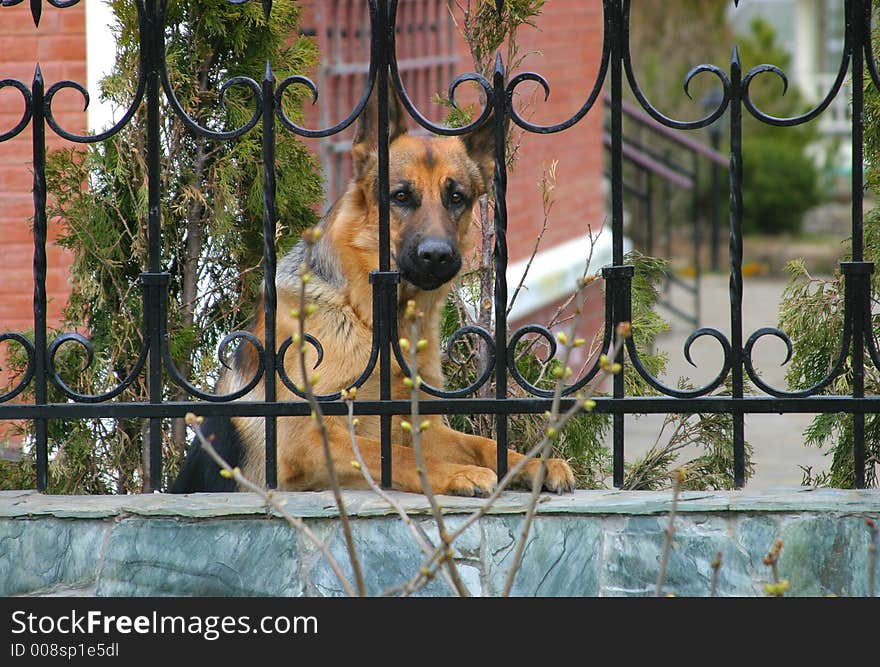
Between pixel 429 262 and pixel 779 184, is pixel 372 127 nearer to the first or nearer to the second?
pixel 429 262

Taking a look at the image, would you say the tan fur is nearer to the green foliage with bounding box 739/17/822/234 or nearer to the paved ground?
the paved ground

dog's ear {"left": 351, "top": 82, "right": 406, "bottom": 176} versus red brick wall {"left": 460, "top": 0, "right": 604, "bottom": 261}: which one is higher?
red brick wall {"left": 460, "top": 0, "right": 604, "bottom": 261}

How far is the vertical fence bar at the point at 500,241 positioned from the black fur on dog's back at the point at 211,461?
92 centimetres

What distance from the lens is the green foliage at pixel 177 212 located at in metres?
4.18

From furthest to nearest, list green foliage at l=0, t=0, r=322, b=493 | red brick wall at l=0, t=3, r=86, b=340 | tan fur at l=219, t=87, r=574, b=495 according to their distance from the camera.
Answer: red brick wall at l=0, t=3, r=86, b=340
green foliage at l=0, t=0, r=322, b=493
tan fur at l=219, t=87, r=574, b=495

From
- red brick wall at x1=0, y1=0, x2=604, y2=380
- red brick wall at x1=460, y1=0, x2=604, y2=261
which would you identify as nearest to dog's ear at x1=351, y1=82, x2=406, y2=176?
red brick wall at x1=0, y1=0, x2=604, y2=380

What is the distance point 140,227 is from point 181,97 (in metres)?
0.48

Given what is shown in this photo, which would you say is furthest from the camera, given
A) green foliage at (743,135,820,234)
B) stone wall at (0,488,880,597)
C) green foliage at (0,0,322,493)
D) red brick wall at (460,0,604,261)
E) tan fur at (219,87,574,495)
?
green foliage at (743,135,820,234)

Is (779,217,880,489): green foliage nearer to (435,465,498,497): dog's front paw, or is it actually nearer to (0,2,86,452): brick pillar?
(435,465,498,497): dog's front paw

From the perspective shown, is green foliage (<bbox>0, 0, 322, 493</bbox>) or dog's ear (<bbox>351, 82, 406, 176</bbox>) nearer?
dog's ear (<bbox>351, 82, 406, 176</bbox>)

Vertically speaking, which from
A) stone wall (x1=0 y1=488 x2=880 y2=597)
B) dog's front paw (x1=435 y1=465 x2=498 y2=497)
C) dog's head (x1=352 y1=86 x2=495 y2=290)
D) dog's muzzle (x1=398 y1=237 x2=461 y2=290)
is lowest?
stone wall (x1=0 y1=488 x2=880 y2=597)

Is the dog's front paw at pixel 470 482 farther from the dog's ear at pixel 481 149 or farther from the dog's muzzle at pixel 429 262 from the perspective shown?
the dog's ear at pixel 481 149

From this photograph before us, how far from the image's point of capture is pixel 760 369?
938 cm

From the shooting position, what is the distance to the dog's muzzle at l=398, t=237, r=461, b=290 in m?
3.70
